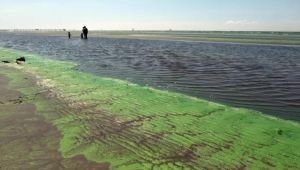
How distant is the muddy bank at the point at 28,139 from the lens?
7262 millimetres

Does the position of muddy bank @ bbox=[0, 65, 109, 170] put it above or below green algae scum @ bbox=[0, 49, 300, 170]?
below

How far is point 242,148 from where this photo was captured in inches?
322

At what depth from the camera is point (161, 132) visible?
30.5 ft

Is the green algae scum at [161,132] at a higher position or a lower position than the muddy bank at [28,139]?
higher

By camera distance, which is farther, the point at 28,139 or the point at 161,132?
the point at 161,132

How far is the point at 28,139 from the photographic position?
8.75 meters

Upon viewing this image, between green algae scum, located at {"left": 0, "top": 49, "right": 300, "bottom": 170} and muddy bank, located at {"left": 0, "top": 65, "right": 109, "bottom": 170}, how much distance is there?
107mm

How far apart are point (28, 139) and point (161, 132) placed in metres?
3.47

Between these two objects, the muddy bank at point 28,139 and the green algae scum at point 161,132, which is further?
the green algae scum at point 161,132

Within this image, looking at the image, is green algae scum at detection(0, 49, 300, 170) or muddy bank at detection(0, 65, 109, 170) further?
green algae scum at detection(0, 49, 300, 170)

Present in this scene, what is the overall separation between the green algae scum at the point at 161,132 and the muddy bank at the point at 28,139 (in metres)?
0.11

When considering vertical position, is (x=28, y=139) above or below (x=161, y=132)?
below

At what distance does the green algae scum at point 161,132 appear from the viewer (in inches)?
294

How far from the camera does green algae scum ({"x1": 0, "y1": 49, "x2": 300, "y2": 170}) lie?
24.5 feet
